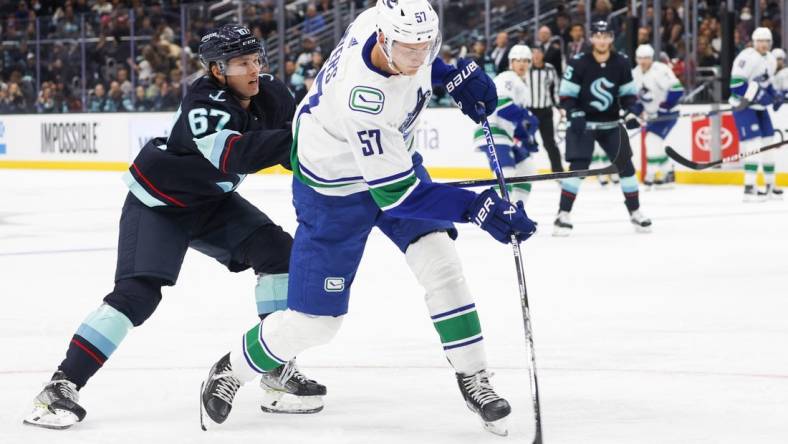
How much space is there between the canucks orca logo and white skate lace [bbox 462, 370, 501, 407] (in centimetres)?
524

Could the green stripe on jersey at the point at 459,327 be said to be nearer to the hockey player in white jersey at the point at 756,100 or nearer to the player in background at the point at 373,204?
the player in background at the point at 373,204

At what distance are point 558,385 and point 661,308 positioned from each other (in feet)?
5.15

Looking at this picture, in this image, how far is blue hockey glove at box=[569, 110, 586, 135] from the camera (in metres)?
8.00

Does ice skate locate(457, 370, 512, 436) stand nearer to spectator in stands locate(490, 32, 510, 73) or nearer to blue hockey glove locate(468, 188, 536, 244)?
blue hockey glove locate(468, 188, 536, 244)

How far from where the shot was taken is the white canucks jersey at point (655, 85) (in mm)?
11609

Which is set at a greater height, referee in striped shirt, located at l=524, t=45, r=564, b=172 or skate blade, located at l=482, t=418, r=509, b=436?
referee in striped shirt, located at l=524, t=45, r=564, b=172

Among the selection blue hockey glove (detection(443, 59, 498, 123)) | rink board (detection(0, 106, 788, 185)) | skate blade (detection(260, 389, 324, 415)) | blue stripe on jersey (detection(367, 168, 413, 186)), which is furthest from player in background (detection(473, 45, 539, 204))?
blue stripe on jersey (detection(367, 168, 413, 186))

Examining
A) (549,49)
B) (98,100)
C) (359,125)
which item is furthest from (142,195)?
(98,100)

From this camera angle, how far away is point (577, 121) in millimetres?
8055

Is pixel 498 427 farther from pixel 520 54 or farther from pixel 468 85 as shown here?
pixel 520 54

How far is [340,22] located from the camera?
49.8 feet

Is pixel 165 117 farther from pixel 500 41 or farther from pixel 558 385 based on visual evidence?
pixel 558 385

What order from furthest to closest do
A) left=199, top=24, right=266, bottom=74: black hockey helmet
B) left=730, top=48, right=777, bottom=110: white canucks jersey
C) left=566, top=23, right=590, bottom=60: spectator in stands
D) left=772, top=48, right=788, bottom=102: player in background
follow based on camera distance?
left=566, top=23, right=590, bottom=60: spectator in stands, left=772, top=48, right=788, bottom=102: player in background, left=730, top=48, right=777, bottom=110: white canucks jersey, left=199, top=24, right=266, bottom=74: black hockey helmet

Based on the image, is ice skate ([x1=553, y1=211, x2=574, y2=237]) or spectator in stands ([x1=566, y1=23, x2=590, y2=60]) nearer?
ice skate ([x1=553, y1=211, x2=574, y2=237])
